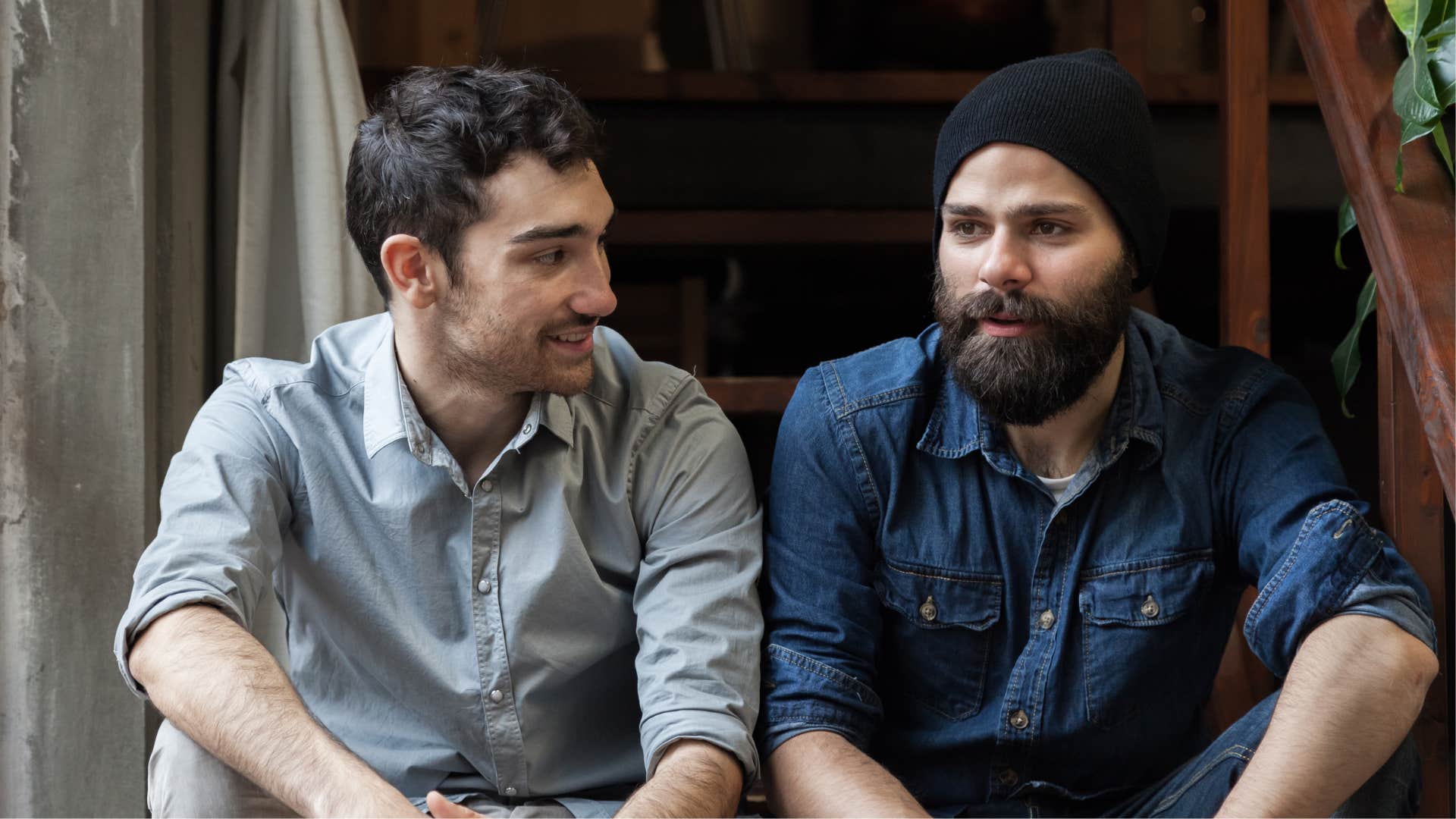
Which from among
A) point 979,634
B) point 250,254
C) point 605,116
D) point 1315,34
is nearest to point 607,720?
point 979,634

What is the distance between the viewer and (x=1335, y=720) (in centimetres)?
159

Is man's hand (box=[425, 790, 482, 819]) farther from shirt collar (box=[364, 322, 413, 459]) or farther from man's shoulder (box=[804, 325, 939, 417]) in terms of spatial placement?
man's shoulder (box=[804, 325, 939, 417])

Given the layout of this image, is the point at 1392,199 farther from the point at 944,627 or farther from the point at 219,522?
the point at 219,522

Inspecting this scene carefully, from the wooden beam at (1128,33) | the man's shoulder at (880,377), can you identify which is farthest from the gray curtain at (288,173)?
the wooden beam at (1128,33)

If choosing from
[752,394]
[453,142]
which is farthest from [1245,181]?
[453,142]

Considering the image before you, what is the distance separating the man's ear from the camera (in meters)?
1.85

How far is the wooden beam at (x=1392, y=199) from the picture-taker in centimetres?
162

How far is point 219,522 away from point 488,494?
1.07 feet

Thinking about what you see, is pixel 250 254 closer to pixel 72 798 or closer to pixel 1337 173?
pixel 72 798

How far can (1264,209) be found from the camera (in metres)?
2.30

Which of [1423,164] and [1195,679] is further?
[1195,679]

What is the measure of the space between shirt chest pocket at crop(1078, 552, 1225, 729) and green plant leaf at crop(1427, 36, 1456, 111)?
2.00 ft

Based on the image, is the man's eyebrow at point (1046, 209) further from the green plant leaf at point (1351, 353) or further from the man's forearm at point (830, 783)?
the man's forearm at point (830, 783)

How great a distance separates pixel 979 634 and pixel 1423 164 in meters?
0.79
